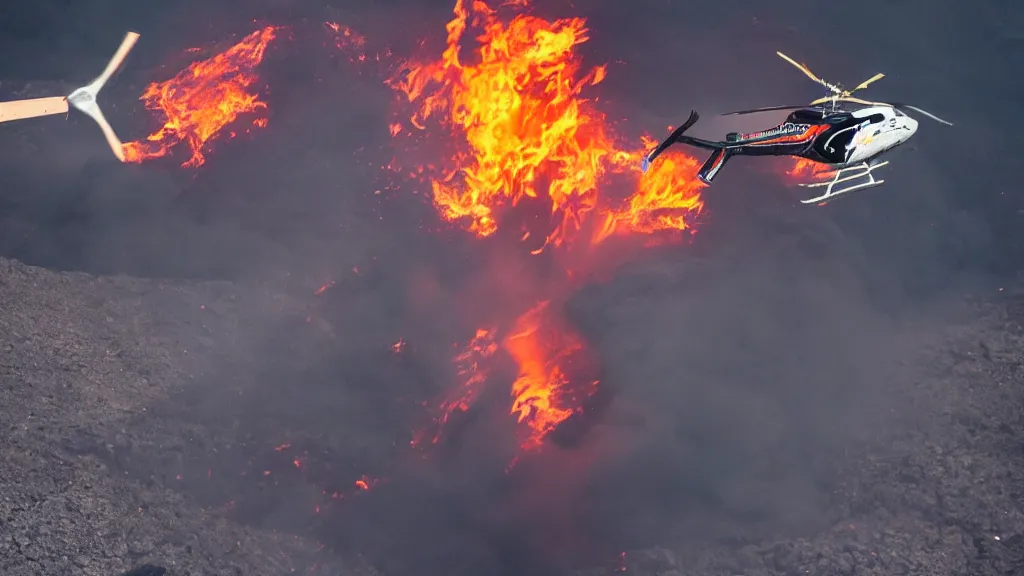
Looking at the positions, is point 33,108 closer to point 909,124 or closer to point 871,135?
point 871,135

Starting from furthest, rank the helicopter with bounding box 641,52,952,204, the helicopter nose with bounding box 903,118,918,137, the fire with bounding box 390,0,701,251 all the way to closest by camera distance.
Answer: the fire with bounding box 390,0,701,251 < the helicopter nose with bounding box 903,118,918,137 < the helicopter with bounding box 641,52,952,204

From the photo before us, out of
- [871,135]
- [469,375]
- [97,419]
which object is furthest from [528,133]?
[97,419]

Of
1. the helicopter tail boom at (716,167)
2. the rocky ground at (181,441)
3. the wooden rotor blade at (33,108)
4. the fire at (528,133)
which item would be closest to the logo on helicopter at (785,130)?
the helicopter tail boom at (716,167)

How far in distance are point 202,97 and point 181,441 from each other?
1185 cm

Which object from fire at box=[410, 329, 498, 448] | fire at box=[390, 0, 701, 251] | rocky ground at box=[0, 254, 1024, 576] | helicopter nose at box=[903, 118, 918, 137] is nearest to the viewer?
helicopter nose at box=[903, 118, 918, 137]

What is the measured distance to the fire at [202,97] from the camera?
23203mm

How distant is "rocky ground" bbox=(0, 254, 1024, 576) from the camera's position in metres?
18.9

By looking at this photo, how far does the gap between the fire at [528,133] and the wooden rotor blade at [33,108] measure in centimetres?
1174

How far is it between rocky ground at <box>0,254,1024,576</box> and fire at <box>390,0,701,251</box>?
8146mm

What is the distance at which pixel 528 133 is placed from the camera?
2317 centimetres

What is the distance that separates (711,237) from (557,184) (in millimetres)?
5747

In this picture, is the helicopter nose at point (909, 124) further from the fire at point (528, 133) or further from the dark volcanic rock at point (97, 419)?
the dark volcanic rock at point (97, 419)

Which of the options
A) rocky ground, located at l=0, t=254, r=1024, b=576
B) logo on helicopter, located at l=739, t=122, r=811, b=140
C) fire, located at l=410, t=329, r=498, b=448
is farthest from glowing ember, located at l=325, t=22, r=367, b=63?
logo on helicopter, located at l=739, t=122, r=811, b=140

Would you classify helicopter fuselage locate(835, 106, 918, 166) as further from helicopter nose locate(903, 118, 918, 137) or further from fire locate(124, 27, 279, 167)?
fire locate(124, 27, 279, 167)
